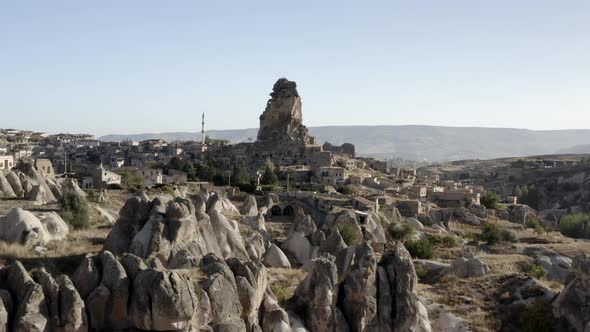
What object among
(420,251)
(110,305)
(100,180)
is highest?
(110,305)

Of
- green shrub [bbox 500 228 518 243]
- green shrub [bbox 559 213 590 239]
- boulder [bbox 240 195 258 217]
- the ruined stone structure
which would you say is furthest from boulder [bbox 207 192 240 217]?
the ruined stone structure

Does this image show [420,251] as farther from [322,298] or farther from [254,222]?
[322,298]

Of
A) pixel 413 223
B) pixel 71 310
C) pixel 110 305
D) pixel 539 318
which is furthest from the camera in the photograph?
pixel 413 223

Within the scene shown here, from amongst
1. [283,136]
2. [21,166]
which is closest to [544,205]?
[283,136]

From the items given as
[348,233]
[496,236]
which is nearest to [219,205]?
[348,233]

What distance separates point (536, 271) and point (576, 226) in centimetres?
3248

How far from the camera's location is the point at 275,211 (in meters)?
47.5

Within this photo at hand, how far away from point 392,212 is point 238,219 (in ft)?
65.0

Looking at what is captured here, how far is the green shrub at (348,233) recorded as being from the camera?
97.6 feet

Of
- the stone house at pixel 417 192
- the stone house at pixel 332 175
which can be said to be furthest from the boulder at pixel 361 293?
the stone house at pixel 332 175

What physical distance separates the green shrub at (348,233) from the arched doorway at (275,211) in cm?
1534

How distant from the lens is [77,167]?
238ft

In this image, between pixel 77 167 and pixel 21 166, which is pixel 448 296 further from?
pixel 77 167

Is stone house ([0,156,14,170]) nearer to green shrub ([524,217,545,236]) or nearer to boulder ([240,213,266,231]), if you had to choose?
boulder ([240,213,266,231])
